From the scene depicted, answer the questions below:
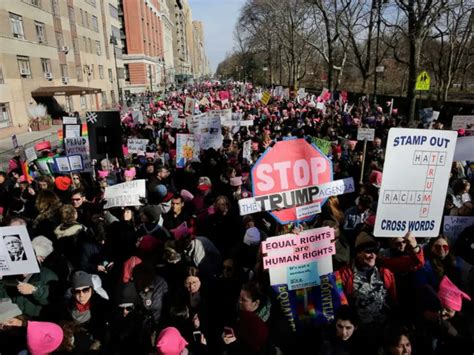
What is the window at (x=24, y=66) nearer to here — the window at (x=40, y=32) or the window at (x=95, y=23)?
the window at (x=40, y=32)

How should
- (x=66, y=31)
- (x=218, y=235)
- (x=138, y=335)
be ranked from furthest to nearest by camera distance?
(x=66, y=31)
(x=218, y=235)
(x=138, y=335)

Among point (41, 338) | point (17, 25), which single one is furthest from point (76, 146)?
point (17, 25)

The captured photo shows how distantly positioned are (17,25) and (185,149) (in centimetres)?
2695

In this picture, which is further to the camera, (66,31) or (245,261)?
(66,31)

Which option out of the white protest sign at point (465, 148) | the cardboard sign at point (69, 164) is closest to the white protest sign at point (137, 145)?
the cardboard sign at point (69, 164)

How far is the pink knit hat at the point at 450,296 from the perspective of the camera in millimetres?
3342

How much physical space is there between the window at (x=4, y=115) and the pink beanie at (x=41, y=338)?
28159 millimetres

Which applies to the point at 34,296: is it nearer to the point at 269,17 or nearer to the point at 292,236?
the point at 292,236

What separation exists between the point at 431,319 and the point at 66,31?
42280 mm

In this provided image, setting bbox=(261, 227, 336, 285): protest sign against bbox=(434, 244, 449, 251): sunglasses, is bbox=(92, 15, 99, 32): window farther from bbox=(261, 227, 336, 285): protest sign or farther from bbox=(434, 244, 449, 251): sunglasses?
bbox=(434, 244, 449, 251): sunglasses

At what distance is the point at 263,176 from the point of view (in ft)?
11.3

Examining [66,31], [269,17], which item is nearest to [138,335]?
[66,31]

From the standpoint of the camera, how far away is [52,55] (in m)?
34.4

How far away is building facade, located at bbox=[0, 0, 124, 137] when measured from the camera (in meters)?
27.3
